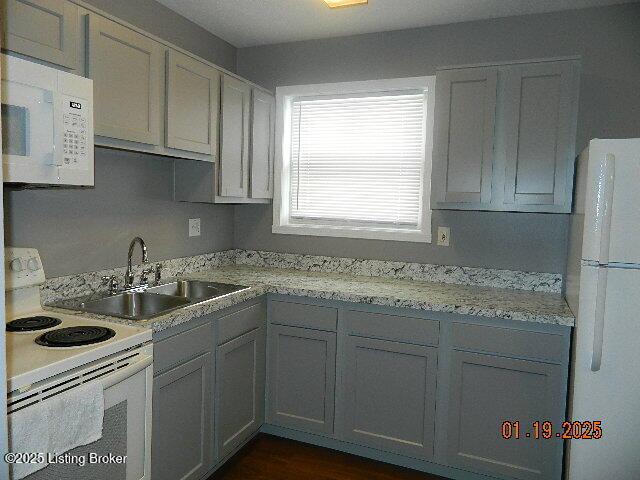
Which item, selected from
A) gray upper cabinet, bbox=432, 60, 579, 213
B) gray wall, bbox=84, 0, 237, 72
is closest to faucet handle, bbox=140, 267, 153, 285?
gray wall, bbox=84, 0, 237, 72

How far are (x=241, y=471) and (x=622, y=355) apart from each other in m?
1.91

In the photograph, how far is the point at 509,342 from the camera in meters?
2.25

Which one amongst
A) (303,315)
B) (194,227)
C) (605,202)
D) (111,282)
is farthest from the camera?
(194,227)

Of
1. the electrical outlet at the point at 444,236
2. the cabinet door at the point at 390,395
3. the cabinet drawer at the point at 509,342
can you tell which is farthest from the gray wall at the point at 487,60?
the cabinet door at the point at 390,395

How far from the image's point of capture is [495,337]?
2277 mm

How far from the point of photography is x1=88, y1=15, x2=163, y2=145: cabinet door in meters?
1.88

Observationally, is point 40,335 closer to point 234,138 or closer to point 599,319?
point 234,138

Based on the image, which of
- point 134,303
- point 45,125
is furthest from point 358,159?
point 45,125

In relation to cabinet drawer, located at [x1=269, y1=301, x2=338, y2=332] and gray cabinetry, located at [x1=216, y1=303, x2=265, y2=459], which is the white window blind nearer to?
cabinet drawer, located at [x1=269, y1=301, x2=338, y2=332]

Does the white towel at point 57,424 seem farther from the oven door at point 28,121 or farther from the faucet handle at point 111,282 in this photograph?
the faucet handle at point 111,282

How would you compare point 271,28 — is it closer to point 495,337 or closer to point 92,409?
point 495,337

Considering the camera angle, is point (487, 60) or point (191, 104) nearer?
point (191, 104)

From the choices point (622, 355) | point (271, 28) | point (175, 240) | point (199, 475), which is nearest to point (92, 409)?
point (199, 475)

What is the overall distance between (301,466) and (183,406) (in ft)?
2.79
